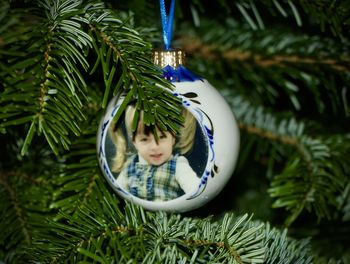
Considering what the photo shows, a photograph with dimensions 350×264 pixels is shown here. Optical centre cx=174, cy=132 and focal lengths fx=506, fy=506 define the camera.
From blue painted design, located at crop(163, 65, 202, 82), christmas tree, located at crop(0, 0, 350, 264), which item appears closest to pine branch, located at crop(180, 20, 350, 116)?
christmas tree, located at crop(0, 0, 350, 264)

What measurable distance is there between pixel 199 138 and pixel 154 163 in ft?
0.16

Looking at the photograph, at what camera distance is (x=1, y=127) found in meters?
0.43

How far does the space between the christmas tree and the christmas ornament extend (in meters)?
0.02

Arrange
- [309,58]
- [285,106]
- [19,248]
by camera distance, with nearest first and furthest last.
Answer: [19,248], [309,58], [285,106]

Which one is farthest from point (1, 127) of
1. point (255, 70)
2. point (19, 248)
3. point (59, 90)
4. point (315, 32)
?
point (315, 32)

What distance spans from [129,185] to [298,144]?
0.94 ft

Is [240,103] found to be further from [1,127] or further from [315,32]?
[1,127]

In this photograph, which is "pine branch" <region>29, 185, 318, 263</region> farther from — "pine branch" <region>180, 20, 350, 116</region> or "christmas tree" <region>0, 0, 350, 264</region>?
"pine branch" <region>180, 20, 350, 116</region>

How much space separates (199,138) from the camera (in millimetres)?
488

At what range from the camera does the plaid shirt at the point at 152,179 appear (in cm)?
49

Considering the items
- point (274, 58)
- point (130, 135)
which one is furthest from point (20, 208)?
point (274, 58)

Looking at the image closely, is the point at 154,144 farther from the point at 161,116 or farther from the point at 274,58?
the point at 274,58

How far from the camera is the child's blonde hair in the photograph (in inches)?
19.1

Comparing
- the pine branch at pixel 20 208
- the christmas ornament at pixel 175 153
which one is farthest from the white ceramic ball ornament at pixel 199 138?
the pine branch at pixel 20 208
